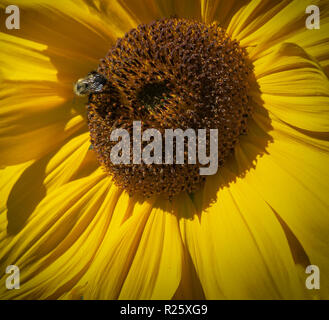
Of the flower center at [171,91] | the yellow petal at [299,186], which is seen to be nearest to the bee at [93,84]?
the flower center at [171,91]

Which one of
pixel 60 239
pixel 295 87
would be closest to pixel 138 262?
pixel 60 239

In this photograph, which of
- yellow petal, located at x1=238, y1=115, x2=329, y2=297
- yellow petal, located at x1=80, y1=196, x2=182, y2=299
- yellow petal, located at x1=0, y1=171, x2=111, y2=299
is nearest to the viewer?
yellow petal, located at x1=238, y1=115, x2=329, y2=297

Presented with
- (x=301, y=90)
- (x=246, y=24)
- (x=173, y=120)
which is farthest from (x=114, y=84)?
(x=301, y=90)

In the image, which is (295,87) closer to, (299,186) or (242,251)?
(299,186)

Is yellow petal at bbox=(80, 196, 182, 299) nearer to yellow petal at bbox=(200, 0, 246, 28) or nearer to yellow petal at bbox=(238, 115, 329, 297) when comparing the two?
yellow petal at bbox=(238, 115, 329, 297)

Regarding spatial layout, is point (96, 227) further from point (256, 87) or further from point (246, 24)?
point (246, 24)

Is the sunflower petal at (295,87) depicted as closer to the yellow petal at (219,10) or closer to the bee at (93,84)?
the yellow petal at (219,10)

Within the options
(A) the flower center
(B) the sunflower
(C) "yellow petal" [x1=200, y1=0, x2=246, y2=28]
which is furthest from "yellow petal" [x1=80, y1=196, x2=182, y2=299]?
(C) "yellow petal" [x1=200, y1=0, x2=246, y2=28]
